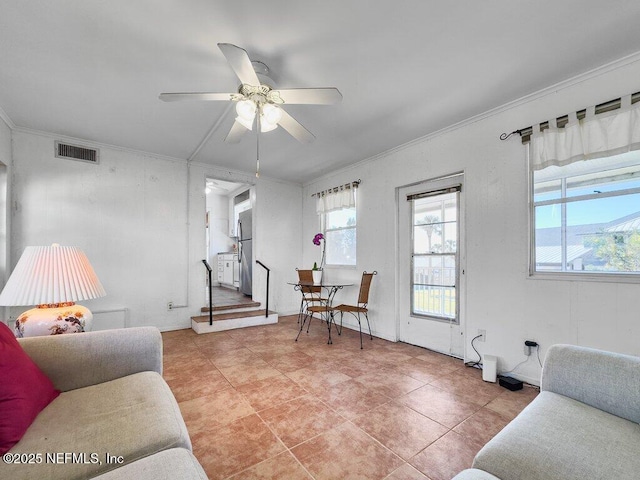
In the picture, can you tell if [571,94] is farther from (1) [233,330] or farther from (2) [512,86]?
(1) [233,330]

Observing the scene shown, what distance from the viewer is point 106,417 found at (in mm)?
1099

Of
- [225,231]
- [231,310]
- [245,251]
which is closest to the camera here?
[231,310]

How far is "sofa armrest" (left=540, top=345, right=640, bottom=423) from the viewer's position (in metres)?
1.15

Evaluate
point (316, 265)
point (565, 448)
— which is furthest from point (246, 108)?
point (316, 265)

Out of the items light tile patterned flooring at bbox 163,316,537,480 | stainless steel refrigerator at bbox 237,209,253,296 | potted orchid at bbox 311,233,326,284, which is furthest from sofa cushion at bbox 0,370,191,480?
stainless steel refrigerator at bbox 237,209,253,296

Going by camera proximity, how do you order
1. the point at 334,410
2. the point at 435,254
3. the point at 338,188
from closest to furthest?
the point at 334,410 < the point at 435,254 < the point at 338,188

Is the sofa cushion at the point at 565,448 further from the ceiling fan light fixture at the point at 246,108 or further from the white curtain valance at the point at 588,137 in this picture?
the ceiling fan light fixture at the point at 246,108

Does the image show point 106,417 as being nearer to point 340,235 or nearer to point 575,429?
point 575,429

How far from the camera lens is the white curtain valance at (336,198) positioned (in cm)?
440

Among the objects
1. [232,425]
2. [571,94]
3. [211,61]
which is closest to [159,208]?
[211,61]

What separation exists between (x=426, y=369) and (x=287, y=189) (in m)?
3.96

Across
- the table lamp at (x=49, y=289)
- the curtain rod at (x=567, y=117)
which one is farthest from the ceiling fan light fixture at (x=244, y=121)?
the curtain rod at (x=567, y=117)

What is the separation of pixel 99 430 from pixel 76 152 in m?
3.92

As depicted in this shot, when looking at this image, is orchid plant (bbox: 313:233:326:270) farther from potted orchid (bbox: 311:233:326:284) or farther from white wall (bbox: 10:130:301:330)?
white wall (bbox: 10:130:301:330)
